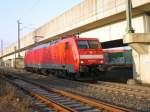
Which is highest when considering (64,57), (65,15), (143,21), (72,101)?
(65,15)

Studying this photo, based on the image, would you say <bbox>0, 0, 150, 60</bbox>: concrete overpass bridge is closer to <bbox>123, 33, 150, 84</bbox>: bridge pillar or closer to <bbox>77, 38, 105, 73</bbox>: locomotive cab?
<bbox>123, 33, 150, 84</bbox>: bridge pillar

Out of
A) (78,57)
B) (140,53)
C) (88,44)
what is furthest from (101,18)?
(140,53)

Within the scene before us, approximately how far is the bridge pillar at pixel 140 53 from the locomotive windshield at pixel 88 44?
2772 mm

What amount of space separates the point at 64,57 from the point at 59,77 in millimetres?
4071

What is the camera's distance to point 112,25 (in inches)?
1056

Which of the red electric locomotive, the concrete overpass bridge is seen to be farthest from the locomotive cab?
the concrete overpass bridge

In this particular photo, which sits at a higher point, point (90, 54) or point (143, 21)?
point (143, 21)

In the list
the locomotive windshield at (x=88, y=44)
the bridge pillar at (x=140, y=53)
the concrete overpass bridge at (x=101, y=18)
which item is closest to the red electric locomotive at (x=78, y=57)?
the locomotive windshield at (x=88, y=44)

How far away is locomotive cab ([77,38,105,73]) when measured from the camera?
24078mm

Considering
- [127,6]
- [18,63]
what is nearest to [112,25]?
[127,6]

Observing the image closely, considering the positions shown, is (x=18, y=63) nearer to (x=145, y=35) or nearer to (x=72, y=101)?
(x=145, y=35)

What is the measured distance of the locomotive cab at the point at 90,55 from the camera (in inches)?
948

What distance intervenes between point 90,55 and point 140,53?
3.22 metres

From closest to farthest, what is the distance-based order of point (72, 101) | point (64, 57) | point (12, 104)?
point (12, 104) → point (72, 101) → point (64, 57)
